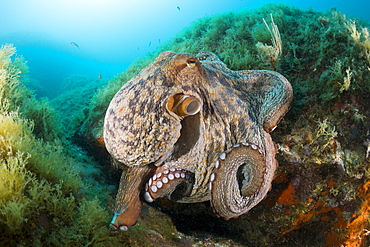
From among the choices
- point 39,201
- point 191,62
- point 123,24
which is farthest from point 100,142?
point 123,24

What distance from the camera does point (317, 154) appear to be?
110 inches

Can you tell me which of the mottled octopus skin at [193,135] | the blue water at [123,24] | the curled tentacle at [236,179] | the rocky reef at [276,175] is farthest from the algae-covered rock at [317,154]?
the blue water at [123,24]

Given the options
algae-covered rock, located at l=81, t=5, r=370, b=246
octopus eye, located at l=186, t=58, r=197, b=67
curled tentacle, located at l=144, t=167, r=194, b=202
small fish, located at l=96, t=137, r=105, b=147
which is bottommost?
algae-covered rock, located at l=81, t=5, r=370, b=246

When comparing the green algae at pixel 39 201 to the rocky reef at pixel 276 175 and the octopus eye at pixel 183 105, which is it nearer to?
the rocky reef at pixel 276 175

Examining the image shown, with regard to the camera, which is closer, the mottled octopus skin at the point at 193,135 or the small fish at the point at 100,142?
the mottled octopus skin at the point at 193,135

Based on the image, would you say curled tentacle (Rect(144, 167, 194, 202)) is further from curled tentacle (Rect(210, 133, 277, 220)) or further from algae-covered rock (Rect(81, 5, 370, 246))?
algae-covered rock (Rect(81, 5, 370, 246))

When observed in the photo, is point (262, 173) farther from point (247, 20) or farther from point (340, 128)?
point (247, 20)

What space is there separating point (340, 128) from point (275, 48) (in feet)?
5.19

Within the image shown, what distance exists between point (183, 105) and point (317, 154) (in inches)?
79.6

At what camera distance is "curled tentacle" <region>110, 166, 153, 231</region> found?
85.5 inches

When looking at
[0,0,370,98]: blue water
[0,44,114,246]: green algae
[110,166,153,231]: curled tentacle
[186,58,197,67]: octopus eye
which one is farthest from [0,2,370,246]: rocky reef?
[0,0,370,98]: blue water

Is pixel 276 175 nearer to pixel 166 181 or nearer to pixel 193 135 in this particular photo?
pixel 193 135

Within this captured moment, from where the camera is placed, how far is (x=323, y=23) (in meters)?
3.81

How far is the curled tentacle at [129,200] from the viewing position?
7.13 ft
